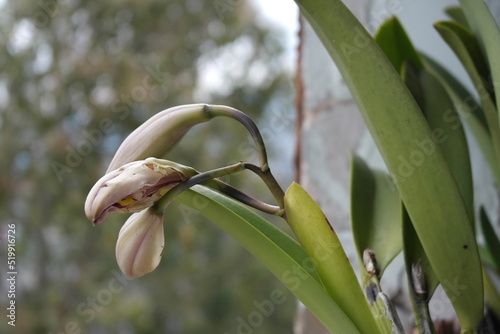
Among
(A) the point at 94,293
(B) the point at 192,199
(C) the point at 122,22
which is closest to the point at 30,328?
(A) the point at 94,293

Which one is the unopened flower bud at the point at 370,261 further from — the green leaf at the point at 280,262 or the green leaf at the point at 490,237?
the green leaf at the point at 490,237

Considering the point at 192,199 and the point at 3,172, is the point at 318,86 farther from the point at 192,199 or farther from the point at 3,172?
the point at 3,172

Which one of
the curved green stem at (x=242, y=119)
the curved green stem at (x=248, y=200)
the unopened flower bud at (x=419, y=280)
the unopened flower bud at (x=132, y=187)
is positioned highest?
the curved green stem at (x=242, y=119)

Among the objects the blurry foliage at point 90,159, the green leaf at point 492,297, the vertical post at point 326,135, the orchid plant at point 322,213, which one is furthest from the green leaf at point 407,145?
the blurry foliage at point 90,159

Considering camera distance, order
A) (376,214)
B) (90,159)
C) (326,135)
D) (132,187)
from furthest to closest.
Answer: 1. (90,159)
2. (326,135)
3. (376,214)
4. (132,187)

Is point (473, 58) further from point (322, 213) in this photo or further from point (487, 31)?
point (322, 213)

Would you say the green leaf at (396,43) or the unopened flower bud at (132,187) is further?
the green leaf at (396,43)

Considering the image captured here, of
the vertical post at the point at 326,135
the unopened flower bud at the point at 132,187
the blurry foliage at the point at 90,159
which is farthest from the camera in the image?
the blurry foliage at the point at 90,159

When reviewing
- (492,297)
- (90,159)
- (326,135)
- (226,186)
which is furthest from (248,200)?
(90,159)
